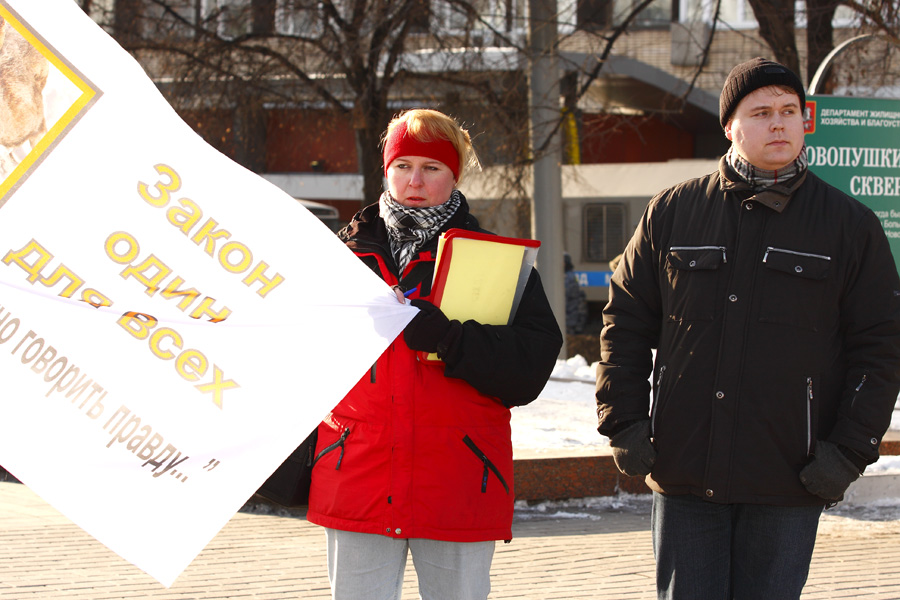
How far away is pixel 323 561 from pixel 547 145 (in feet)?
21.5

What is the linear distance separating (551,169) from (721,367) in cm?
866

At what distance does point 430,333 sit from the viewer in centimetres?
286

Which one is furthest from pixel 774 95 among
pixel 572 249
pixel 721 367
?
pixel 572 249

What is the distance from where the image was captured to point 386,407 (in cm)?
295

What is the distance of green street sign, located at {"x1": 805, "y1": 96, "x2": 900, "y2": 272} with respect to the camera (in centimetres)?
812

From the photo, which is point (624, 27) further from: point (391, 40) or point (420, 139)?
point (420, 139)

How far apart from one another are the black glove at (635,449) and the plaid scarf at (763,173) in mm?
760

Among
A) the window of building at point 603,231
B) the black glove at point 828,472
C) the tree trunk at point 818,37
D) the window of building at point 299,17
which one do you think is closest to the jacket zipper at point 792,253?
the black glove at point 828,472

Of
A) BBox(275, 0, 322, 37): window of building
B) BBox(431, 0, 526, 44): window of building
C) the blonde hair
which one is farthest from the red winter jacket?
BBox(275, 0, 322, 37): window of building

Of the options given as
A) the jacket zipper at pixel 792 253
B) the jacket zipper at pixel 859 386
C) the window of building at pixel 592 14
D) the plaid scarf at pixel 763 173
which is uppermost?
the window of building at pixel 592 14

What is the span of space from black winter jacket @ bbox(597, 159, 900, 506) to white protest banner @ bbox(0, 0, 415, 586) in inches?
33.7

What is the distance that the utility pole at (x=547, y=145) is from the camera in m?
10.9

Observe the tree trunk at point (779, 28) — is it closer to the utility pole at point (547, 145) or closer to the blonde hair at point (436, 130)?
the utility pole at point (547, 145)

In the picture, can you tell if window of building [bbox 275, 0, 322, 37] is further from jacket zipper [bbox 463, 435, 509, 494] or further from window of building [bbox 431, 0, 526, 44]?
jacket zipper [bbox 463, 435, 509, 494]
